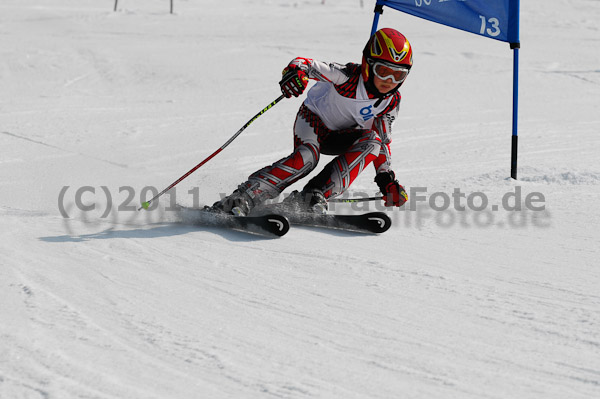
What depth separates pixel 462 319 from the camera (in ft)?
11.0

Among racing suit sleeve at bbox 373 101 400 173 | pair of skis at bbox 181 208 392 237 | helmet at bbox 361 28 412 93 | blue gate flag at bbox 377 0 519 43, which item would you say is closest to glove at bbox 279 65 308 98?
helmet at bbox 361 28 412 93

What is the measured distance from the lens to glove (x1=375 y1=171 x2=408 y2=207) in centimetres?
478

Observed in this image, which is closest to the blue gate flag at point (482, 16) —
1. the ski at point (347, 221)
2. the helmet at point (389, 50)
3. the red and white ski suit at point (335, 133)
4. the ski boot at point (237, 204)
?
the red and white ski suit at point (335, 133)

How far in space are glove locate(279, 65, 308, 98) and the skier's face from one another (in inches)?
18.7

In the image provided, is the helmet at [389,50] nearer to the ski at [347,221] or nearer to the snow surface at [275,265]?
the ski at [347,221]

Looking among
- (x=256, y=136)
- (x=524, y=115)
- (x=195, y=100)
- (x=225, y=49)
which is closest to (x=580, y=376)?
(x=256, y=136)

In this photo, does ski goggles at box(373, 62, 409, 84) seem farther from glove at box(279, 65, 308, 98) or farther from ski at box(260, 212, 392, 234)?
ski at box(260, 212, 392, 234)

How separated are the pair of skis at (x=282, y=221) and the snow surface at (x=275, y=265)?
8cm

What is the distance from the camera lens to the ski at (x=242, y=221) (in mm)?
4461

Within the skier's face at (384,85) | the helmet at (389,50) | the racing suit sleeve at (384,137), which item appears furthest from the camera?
the racing suit sleeve at (384,137)

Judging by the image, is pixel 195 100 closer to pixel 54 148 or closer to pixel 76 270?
pixel 54 148

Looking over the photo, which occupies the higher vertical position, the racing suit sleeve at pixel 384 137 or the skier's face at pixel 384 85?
the skier's face at pixel 384 85

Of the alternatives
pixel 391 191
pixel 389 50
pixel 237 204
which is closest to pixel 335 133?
pixel 391 191

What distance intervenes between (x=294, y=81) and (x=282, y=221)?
94 cm
